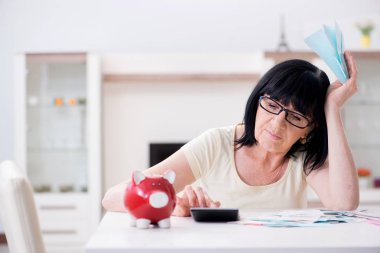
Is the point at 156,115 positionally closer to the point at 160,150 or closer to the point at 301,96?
the point at 160,150

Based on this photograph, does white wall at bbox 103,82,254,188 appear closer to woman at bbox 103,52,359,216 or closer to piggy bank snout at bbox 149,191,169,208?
woman at bbox 103,52,359,216

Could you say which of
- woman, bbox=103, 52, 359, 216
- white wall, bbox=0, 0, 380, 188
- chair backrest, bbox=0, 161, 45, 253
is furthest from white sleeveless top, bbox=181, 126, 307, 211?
white wall, bbox=0, 0, 380, 188

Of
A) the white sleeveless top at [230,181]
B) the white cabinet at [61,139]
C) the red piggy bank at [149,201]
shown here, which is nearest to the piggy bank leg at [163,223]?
the red piggy bank at [149,201]

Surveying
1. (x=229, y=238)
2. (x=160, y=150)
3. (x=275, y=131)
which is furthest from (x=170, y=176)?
(x=160, y=150)

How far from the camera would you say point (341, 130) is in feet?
6.59

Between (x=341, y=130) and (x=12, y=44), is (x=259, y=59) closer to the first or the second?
(x=12, y=44)

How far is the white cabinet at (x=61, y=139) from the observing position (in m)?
4.55

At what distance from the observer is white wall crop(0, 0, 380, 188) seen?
495cm

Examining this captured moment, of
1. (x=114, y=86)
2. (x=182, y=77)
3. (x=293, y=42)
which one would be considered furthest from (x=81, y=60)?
(x=293, y=42)

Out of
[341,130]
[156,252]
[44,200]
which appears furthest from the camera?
[44,200]

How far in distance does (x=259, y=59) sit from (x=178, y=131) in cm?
74

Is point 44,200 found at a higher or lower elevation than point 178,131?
lower

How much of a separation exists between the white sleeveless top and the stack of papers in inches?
10.5

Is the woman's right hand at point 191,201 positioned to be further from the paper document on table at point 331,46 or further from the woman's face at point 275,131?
the paper document on table at point 331,46
